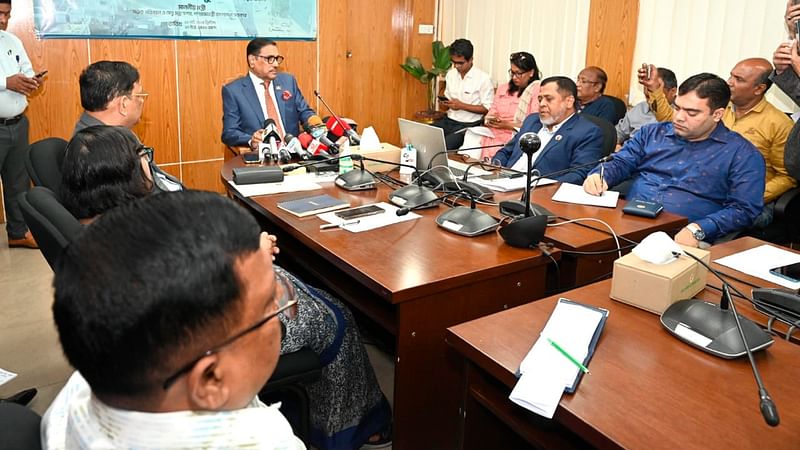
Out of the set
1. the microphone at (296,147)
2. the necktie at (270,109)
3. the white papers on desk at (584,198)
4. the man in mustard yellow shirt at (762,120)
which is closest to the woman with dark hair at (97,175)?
the microphone at (296,147)

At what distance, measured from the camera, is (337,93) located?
222 inches

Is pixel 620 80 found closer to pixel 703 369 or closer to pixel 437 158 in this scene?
pixel 437 158

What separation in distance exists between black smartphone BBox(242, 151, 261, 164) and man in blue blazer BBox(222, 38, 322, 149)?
1.58ft

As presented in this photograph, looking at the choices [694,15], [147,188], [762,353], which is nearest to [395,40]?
[694,15]

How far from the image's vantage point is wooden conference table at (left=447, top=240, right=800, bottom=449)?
1.03 m

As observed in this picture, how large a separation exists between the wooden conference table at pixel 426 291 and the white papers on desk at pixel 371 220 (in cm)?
5

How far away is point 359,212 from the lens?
2.23 m

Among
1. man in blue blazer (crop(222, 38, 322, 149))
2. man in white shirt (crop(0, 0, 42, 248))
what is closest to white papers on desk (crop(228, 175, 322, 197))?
man in blue blazer (crop(222, 38, 322, 149))

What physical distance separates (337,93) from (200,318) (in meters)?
5.14

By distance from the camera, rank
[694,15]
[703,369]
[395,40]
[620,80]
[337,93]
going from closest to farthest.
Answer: [703,369], [694,15], [620,80], [337,93], [395,40]

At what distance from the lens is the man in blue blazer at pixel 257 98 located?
12.8 ft

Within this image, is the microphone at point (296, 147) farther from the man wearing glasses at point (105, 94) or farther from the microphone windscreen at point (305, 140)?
the man wearing glasses at point (105, 94)

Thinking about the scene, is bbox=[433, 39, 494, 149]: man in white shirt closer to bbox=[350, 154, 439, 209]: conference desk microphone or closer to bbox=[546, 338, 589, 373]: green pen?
bbox=[350, 154, 439, 209]: conference desk microphone

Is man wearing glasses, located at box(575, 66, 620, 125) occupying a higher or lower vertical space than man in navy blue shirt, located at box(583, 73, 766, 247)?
higher
